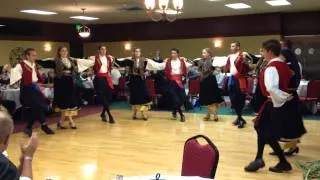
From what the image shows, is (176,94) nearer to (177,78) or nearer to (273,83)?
(177,78)

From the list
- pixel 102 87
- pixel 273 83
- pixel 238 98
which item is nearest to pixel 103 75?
pixel 102 87

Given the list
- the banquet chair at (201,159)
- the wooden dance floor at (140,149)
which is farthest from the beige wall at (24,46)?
the banquet chair at (201,159)

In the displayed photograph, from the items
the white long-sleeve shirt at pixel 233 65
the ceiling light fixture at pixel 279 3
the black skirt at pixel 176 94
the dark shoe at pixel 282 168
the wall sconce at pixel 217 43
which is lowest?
the dark shoe at pixel 282 168

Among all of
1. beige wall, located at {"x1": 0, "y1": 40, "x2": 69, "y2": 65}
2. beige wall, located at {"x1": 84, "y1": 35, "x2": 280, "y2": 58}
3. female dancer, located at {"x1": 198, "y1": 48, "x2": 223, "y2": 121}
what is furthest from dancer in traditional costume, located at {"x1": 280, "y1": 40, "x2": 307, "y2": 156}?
beige wall, located at {"x1": 0, "y1": 40, "x2": 69, "y2": 65}

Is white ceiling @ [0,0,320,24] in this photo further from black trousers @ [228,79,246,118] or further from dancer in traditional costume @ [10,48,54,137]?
dancer in traditional costume @ [10,48,54,137]

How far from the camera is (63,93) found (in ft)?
25.5

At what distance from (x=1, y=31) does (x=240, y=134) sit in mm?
9990

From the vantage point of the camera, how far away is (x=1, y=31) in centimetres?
1437

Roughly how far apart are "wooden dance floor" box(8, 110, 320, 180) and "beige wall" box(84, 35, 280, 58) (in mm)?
5913

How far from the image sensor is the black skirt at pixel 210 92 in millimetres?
Answer: 8633

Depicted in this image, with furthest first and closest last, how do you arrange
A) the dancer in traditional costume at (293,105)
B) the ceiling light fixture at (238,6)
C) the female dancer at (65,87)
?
1. the ceiling light fixture at (238,6)
2. the female dancer at (65,87)
3. the dancer in traditional costume at (293,105)

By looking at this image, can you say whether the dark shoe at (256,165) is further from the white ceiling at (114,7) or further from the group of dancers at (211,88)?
the white ceiling at (114,7)

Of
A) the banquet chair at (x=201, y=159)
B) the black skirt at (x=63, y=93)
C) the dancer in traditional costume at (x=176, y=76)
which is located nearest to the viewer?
the banquet chair at (x=201, y=159)

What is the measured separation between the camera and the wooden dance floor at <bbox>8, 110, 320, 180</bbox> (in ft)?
16.5
